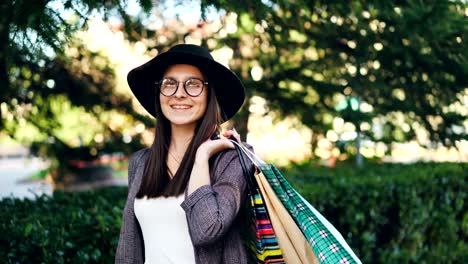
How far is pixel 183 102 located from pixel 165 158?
0.93 ft

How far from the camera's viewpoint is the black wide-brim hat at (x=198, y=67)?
2.29m

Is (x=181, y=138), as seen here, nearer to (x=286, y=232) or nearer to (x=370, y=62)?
(x=286, y=232)

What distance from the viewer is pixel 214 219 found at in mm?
1992

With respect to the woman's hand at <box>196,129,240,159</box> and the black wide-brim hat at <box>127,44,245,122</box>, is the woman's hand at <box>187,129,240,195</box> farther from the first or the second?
the black wide-brim hat at <box>127,44,245,122</box>

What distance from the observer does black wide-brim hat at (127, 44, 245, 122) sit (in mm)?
2291

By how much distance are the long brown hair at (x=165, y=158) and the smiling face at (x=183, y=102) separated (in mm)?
40

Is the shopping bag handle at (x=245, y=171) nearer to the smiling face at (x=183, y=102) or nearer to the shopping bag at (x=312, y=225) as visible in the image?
the shopping bag at (x=312, y=225)

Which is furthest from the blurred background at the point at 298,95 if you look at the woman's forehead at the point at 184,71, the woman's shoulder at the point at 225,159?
the woman's shoulder at the point at 225,159

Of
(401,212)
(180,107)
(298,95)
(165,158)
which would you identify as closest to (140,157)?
(165,158)

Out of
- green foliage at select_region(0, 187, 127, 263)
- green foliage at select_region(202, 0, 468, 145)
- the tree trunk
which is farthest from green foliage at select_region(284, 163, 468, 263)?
the tree trunk

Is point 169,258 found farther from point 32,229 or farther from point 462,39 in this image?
point 462,39

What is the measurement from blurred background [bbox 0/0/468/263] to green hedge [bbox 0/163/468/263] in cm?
1

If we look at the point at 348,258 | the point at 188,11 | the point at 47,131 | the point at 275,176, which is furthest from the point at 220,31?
the point at 348,258

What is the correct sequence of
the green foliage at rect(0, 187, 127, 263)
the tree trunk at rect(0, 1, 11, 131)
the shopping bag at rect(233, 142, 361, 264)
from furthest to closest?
the green foliage at rect(0, 187, 127, 263) → the tree trunk at rect(0, 1, 11, 131) → the shopping bag at rect(233, 142, 361, 264)
